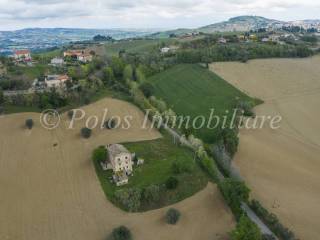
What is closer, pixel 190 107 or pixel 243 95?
pixel 190 107

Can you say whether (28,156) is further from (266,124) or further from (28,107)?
(266,124)

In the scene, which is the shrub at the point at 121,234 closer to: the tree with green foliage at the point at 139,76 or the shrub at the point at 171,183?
the shrub at the point at 171,183

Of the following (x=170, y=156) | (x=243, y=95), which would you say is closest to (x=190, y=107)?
(x=243, y=95)

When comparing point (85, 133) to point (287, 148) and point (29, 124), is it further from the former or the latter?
point (287, 148)

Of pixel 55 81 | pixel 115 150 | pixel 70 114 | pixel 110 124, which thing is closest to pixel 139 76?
pixel 55 81

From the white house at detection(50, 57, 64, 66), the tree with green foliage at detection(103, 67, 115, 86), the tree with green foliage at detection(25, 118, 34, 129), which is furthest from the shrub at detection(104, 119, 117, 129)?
the white house at detection(50, 57, 64, 66)

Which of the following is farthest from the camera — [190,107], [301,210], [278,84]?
[278,84]
